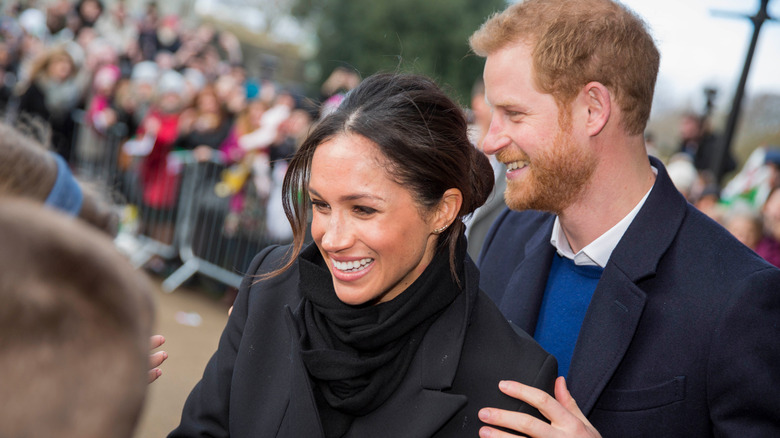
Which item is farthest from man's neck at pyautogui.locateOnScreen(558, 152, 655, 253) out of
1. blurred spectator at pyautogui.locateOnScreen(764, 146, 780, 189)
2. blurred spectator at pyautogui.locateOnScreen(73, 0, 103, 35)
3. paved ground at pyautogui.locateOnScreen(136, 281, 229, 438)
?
blurred spectator at pyautogui.locateOnScreen(73, 0, 103, 35)

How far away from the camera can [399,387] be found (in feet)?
7.88

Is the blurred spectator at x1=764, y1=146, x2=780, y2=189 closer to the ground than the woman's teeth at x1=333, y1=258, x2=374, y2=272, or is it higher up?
closer to the ground

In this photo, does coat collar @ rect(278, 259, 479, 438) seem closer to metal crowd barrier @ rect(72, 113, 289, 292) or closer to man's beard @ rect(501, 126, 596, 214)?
man's beard @ rect(501, 126, 596, 214)

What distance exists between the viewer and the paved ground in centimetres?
528

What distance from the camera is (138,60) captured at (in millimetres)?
12773

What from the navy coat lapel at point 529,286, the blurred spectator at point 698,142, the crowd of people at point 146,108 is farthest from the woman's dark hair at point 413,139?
the blurred spectator at point 698,142

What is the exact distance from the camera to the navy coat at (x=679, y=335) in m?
2.16

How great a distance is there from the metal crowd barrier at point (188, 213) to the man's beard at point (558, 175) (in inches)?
192

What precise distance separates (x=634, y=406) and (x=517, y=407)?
1.29ft

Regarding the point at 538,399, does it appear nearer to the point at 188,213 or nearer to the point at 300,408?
Result: the point at 300,408

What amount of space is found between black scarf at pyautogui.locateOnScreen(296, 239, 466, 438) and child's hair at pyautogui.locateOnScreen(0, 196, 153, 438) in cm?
129

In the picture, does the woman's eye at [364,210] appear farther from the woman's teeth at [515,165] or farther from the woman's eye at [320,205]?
the woman's teeth at [515,165]

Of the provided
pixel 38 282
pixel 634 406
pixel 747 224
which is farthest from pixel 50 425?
pixel 747 224

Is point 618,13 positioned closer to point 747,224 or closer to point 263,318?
point 263,318
